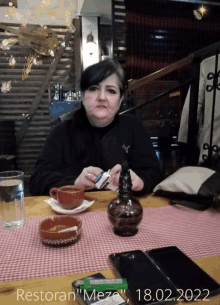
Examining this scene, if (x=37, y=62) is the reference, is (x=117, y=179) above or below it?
below

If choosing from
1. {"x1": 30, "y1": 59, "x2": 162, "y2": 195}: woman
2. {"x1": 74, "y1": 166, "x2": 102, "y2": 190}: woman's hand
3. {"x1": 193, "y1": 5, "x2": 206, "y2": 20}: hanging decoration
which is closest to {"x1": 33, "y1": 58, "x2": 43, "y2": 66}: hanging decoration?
{"x1": 193, "y1": 5, "x2": 206, "y2": 20}: hanging decoration

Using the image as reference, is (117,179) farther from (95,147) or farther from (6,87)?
Answer: (6,87)

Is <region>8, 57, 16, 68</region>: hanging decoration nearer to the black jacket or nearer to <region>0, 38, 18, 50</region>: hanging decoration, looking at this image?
<region>0, 38, 18, 50</region>: hanging decoration

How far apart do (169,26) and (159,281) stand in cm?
446

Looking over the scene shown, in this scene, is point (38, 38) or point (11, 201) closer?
point (11, 201)

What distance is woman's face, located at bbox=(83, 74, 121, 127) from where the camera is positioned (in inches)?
51.3

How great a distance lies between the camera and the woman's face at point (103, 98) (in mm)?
1304

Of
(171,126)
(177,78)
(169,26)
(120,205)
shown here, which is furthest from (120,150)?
(169,26)

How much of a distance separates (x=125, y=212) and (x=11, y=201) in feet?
1.25

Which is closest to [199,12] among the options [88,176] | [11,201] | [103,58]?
[103,58]

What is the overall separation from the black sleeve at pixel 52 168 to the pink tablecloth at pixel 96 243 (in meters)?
0.35

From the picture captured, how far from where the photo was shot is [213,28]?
13.8ft

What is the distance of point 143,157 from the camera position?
4.56 ft

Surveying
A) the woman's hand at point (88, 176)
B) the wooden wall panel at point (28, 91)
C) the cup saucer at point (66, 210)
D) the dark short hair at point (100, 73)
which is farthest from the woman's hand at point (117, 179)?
the wooden wall panel at point (28, 91)
